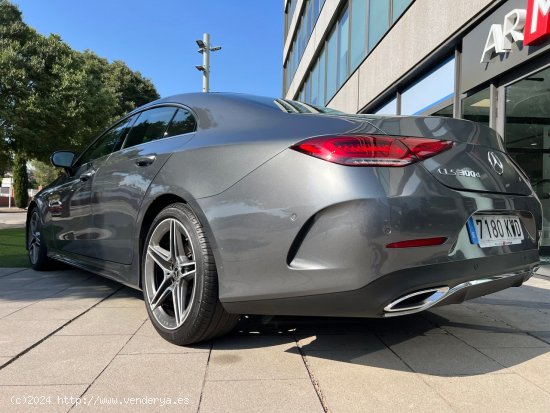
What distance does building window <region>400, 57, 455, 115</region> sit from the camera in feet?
23.5

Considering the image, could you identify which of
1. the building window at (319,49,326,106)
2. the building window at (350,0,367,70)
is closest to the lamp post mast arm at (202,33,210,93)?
Result: the building window at (319,49,326,106)

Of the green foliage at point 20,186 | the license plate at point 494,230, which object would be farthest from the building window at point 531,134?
the green foliage at point 20,186

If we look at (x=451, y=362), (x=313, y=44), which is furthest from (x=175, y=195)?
(x=313, y=44)

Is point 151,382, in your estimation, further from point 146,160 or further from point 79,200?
point 79,200

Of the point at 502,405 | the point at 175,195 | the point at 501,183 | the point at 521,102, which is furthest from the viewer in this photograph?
the point at 521,102

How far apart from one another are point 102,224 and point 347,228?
7.25ft

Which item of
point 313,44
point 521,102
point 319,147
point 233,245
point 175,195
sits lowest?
point 233,245

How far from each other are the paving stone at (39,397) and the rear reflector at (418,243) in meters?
1.50

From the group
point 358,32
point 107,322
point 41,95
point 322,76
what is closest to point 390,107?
point 358,32

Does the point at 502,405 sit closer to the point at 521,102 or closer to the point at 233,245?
the point at 233,245

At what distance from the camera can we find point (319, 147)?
6.86 feet

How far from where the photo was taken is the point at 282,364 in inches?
92.4

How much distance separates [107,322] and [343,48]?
1150 cm

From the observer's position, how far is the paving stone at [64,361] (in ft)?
7.09
